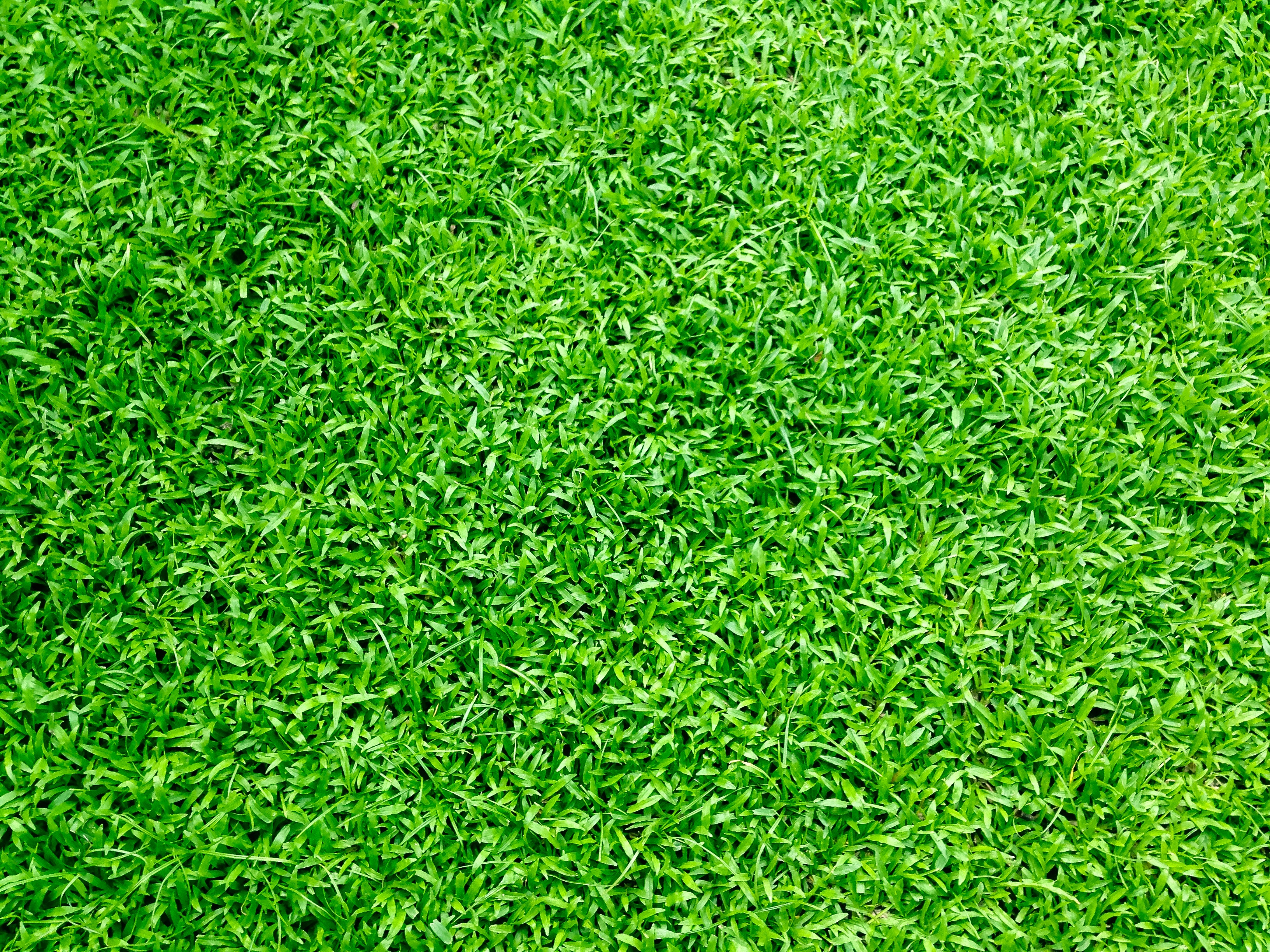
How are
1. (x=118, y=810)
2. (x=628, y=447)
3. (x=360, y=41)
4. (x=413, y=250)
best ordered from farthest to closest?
(x=360, y=41)
(x=413, y=250)
(x=628, y=447)
(x=118, y=810)

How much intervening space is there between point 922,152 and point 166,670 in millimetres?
2764

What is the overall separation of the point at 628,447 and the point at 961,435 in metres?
0.97

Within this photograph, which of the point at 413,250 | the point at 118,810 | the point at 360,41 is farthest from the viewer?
the point at 360,41

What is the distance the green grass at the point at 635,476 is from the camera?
8.46 feet

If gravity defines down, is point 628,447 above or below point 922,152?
below

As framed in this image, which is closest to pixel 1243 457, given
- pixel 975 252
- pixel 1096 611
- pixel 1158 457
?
pixel 1158 457

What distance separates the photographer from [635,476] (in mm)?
2986

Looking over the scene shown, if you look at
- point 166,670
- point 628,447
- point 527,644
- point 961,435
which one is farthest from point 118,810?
point 961,435

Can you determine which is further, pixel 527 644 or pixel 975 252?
pixel 975 252

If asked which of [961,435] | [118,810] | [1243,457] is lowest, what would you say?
[118,810]

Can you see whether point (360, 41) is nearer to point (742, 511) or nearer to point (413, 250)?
point (413, 250)

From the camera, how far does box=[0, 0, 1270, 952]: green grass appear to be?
2580mm

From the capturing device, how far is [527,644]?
110 inches

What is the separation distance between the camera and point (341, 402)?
10.1 ft
